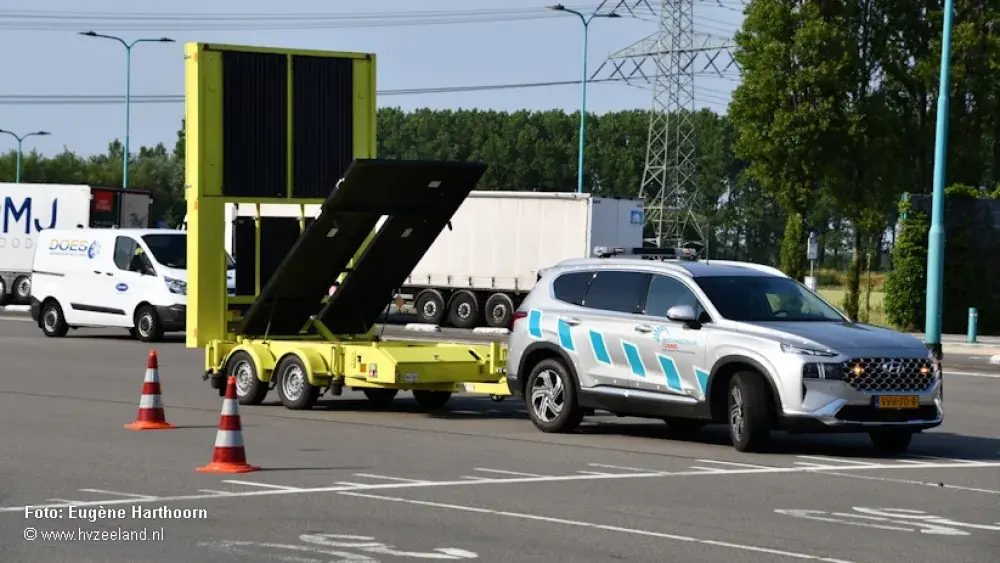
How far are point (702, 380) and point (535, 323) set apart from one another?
2.20 metres

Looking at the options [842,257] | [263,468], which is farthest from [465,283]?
[842,257]

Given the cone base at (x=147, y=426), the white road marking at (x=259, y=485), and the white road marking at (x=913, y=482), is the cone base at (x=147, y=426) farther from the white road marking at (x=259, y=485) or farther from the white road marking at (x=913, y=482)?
the white road marking at (x=913, y=482)

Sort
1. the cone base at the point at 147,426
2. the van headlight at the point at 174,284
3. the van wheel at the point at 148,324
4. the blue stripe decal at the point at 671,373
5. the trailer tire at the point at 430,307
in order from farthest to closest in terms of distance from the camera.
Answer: the trailer tire at the point at 430,307, the van wheel at the point at 148,324, the van headlight at the point at 174,284, the cone base at the point at 147,426, the blue stripe decal at the point at 671,373

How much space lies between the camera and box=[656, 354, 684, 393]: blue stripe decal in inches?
602

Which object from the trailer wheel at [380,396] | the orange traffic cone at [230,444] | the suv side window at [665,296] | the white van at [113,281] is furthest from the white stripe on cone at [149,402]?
the white van at [113,281]

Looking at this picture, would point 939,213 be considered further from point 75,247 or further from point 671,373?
point 671,373

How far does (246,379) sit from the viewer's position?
731 inches

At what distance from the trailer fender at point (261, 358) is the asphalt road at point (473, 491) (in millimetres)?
414

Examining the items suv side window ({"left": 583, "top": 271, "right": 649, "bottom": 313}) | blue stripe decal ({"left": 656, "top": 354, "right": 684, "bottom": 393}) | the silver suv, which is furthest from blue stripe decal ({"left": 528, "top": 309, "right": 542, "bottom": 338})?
blue stripe decal ({"left": 656, "top": 354, "right": 684, "bottom": 393})

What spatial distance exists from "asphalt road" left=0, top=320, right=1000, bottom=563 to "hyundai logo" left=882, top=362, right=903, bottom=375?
0.78 m

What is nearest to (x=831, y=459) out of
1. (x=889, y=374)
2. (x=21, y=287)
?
(x=889, y=374)

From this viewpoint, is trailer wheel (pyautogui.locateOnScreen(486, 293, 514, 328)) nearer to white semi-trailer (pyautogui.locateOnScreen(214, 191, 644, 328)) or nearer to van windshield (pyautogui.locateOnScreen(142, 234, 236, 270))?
white semi-trailer (pyautogui.locateOnScreen(214, 191, 644, 328))

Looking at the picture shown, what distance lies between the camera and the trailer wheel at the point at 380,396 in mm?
19094

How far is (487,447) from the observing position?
14.9 meters
